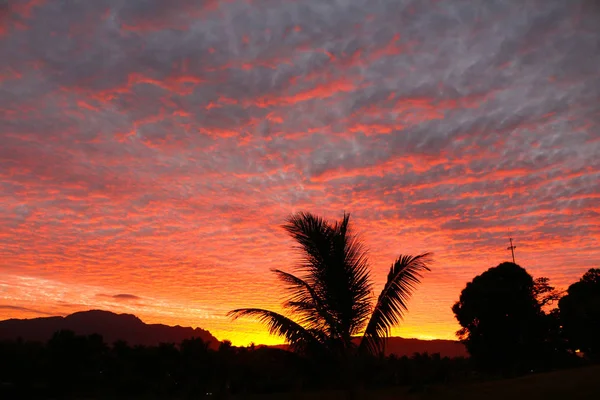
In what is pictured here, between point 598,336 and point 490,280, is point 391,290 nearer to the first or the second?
point 490,280

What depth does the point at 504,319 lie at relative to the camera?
3928 centimetres

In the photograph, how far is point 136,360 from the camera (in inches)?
1359

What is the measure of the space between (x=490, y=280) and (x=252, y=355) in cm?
2155

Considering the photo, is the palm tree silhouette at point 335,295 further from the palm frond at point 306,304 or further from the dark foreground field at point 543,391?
the dark foreground field at point 543,391

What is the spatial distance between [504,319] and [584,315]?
28.5 ft

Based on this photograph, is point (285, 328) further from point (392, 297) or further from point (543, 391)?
point (543, 391)

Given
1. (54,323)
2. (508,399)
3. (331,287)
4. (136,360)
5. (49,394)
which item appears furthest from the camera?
(54,323)

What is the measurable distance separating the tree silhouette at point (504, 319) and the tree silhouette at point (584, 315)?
171 inches

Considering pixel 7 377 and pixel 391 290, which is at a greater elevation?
pixel 391 290

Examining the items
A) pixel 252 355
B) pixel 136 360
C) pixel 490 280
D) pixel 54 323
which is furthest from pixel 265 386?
pixel 54 323

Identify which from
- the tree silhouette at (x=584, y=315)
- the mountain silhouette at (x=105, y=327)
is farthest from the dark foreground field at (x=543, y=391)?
the mountain silhouette at (x=105, y=327)

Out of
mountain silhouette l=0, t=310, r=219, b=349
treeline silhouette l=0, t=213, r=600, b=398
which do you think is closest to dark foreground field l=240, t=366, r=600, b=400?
treeline silhouette l=0, t=213, r=600, b=398

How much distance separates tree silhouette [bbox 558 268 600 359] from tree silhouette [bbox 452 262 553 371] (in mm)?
4334

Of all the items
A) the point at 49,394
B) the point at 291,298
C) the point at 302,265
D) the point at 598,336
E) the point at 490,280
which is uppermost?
the point at 490,280
